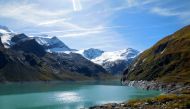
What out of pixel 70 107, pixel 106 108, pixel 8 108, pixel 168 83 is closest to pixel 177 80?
pixel 168 83

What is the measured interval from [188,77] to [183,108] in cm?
14537

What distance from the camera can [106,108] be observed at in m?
74.6

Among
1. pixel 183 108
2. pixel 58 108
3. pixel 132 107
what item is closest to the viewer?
pixel 183 108

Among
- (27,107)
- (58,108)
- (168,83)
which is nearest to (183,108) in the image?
(58,108)

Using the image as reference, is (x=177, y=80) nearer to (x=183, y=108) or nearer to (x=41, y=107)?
(x=41, y=107)

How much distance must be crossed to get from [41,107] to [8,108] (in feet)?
32.1

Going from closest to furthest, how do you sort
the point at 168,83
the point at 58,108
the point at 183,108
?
1. the point at 183,108
2. the point at 58,108
3. the point at 168,83

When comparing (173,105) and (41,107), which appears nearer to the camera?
(173,105)

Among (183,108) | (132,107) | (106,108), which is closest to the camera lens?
(183,108)

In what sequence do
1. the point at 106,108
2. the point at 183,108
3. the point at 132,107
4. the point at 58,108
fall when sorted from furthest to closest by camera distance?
the point at 58,108 < the point at 106,108 < the point at 132,107 < the point at 183,108

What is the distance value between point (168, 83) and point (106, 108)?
415 ft

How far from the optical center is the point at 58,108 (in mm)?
111188

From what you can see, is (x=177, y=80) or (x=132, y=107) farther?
(x=177, y=80)

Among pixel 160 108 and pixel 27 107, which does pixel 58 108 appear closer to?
pixel 27 107
